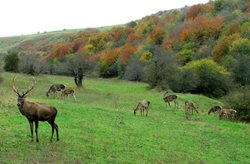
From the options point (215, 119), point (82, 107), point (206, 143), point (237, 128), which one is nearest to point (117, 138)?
point (206, 143)

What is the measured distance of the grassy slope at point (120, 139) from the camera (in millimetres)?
19328

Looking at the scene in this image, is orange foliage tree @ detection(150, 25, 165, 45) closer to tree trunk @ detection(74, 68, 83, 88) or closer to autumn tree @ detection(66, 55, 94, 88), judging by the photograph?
autumn tree @ detection(66, 55, 94, 88)

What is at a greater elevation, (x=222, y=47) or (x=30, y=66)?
(x=222, y=47)

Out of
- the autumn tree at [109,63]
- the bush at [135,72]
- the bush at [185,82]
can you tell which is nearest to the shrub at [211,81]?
the bush at [185,82]

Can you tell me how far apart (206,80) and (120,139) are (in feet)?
155

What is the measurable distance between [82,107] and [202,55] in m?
63.3

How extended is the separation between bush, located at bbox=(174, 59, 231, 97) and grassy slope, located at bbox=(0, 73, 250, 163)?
3093cm

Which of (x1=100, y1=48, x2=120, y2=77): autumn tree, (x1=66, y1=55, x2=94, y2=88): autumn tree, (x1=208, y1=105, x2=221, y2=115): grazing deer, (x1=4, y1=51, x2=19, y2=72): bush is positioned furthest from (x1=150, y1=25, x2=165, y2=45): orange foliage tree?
(x1=208, y1=105, x2=221, y2=115): grazing deer

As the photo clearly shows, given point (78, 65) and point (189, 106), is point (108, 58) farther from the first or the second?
point (189, 106)

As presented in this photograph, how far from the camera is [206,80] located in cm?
6912

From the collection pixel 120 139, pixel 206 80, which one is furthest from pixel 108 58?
pixel 120 139

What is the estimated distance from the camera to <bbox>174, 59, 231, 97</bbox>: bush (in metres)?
67.3

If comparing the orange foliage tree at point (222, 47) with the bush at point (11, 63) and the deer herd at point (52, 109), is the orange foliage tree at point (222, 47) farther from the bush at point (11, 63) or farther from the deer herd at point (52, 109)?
the deer herd at point (52, 109)

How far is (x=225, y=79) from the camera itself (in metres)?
69.8
